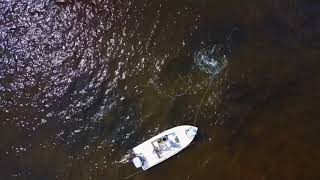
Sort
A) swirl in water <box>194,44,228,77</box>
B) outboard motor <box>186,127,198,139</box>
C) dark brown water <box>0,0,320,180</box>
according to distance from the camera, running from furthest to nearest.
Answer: swirl in water <box>194,44,228,77</box> → dark brown water <box>0,0,320,180</box> → outboard motor <box>186,127,198,139</box>

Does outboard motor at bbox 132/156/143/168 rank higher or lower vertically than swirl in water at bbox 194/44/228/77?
lower

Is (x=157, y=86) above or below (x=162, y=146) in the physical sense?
above

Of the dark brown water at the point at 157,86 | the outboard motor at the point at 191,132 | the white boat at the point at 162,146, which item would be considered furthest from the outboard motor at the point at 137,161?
the outboard motor at the point at 191,132

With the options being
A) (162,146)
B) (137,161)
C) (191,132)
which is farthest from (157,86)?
(137,161)

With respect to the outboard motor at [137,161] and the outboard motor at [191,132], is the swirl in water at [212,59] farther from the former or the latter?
the outboard motor at [137,161]

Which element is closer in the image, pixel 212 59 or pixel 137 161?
pixel 137 161

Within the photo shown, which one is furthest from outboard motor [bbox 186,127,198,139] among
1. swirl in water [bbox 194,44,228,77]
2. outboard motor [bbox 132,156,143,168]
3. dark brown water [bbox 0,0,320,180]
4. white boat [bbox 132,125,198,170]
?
swirl in water [bbox 194,44,228,77]

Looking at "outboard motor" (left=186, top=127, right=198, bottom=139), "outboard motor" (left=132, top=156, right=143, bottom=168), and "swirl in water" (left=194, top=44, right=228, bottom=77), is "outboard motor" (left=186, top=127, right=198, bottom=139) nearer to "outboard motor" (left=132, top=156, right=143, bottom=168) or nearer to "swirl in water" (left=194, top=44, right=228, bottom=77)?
"outboard motor" (left=132, top=156, right=143, bottom=168)

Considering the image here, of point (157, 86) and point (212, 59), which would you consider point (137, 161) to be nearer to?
point (157, 86)
